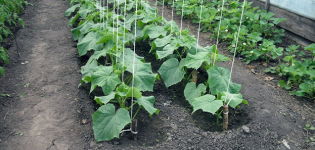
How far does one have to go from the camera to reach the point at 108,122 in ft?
10.9

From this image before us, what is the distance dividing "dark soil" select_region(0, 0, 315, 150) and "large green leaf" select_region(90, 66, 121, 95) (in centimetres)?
36

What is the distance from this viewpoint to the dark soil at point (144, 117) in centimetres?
342

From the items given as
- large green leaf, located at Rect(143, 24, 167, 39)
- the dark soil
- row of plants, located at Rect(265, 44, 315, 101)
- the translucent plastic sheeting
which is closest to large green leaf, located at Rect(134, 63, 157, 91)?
the dark soil

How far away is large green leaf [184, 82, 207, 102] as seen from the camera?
3.97 meters

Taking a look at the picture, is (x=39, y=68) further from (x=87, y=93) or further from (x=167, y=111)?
(x=167, y=111)

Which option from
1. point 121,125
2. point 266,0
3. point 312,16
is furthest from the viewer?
point 266,0

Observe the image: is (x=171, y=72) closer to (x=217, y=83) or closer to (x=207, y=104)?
(x=217, y=83)

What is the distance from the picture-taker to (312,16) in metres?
5.91

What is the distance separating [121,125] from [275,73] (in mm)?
3053

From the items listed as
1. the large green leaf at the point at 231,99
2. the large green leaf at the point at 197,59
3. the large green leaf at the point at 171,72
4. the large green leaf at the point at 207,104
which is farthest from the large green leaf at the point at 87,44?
the large green leaf at the point at 231,99

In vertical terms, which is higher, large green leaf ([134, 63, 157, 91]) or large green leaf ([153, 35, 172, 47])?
large green leaf ([153, 35, 172, 47])

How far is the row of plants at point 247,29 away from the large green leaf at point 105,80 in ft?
6.61

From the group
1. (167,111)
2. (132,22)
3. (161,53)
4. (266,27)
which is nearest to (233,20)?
(266,27)

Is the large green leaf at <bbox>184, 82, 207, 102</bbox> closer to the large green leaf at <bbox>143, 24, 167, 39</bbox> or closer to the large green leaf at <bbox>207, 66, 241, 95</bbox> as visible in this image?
the large green leaf at <bbox>207, 66, 241, 95</bbox>
